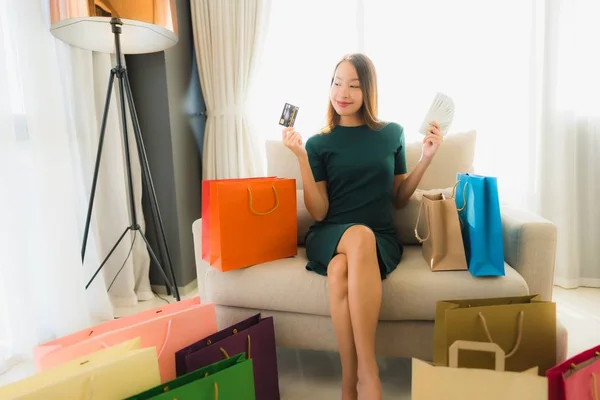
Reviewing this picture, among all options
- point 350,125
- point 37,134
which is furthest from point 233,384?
point 37,134

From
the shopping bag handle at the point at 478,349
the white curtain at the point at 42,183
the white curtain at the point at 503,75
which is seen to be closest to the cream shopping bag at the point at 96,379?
the shopping bag handle at the point at 478,349

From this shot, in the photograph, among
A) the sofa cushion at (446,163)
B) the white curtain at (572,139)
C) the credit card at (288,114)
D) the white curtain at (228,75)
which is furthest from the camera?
the white curtain at (228,75)

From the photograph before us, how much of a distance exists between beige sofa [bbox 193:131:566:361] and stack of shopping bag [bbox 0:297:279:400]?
0.13 m

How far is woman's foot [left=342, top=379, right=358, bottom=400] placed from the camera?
118 cm

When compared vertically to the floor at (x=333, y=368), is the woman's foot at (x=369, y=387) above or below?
above

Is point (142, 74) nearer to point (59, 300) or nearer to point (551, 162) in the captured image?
point (59, 300)

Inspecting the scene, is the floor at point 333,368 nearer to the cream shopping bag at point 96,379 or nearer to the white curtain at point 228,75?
the cream shopping bag at point 96,379

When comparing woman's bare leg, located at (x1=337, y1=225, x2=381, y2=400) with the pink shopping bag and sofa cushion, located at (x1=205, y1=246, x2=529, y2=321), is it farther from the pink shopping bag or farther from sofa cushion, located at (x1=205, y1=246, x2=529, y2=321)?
the pink shopping bag

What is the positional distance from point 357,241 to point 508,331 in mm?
459

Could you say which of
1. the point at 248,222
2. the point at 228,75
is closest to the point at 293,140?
the point at 248,222

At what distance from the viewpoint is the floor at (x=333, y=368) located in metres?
1.33

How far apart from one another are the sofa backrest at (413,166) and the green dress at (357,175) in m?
0.10

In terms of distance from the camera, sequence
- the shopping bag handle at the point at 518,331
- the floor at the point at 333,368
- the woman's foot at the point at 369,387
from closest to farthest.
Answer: the shopping bag handle at the point at 518,331 → the woman's foot at the point at 369,387 → the floor at the point at 333,368

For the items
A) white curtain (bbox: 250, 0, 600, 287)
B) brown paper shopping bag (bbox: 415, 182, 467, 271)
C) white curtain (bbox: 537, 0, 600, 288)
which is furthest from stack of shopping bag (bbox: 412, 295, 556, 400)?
white curtain (bbox: 537, 0, 600, 288)
